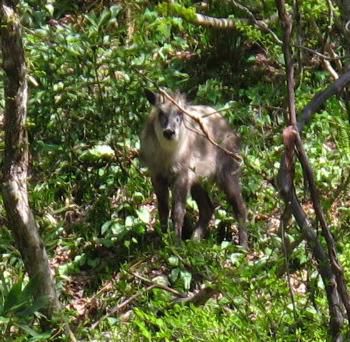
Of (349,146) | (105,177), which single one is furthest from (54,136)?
(349,146)

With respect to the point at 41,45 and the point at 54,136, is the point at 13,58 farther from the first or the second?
the point at 54,136

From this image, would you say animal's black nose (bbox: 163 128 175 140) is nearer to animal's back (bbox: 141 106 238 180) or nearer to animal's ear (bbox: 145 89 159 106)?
animal's back (bbox: 141 106 238 180)

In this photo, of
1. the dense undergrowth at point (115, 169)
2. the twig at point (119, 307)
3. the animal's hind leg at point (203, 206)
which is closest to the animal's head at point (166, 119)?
the dense undergrowth at point (115, 169)

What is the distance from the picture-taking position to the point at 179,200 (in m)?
7.41

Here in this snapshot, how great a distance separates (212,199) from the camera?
788cm

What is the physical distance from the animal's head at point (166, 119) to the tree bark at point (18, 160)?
185 cm

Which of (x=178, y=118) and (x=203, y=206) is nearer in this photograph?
(x=178, y=118)

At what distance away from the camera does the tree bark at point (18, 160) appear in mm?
5223

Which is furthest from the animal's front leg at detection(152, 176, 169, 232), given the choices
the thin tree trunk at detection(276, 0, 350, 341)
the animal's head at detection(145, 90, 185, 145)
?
the thin tree trunk at detection(276, 0, 350, 341)

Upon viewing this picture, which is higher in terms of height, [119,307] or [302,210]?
[302,210]

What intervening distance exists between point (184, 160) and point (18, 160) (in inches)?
86.0

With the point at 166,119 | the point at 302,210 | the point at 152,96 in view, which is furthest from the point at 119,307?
the point at 302,210

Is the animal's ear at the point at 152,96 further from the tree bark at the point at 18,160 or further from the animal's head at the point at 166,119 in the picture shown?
the tree bark at the point at 18,160

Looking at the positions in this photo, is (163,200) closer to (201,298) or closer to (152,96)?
(152,96)
